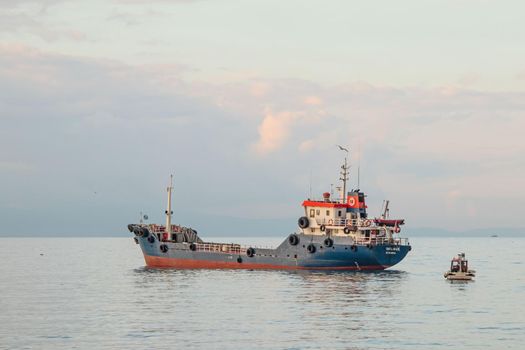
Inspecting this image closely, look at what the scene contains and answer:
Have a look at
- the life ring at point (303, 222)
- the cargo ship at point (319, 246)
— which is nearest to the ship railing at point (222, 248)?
the cargo ship at point (319, 246)

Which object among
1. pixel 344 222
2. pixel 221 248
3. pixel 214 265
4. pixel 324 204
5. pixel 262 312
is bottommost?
pixel 262 312

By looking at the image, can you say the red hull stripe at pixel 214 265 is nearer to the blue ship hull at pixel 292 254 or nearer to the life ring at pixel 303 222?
the blue ship hull at pixel 292 254

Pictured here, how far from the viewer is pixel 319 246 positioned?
295ft

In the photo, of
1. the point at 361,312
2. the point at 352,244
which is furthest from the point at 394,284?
the point at 361,312

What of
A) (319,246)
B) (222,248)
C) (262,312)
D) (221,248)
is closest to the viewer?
(262,312)

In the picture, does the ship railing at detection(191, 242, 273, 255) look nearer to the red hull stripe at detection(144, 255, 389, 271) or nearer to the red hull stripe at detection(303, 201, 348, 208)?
the red hull stripe at detection(144, 255, 389, 271)

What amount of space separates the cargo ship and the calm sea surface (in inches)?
64.7

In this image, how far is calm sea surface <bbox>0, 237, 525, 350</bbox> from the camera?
48.3m

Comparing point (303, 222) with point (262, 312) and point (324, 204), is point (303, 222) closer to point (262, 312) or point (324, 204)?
point (324, 204)

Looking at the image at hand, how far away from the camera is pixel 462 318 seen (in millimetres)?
58688

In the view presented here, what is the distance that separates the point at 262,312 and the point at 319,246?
29895 mm

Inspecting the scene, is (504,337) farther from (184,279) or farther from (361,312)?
(184,279)

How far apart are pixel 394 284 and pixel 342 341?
35565mm

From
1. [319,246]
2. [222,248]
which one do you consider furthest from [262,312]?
[222,248]
